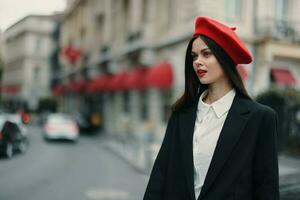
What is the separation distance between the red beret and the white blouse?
0.20 m

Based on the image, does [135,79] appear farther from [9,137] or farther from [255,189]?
[255,189]

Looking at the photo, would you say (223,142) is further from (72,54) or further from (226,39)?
(72,54)

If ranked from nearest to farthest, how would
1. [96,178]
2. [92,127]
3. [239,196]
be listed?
[239,196], [96,178], [92,127]

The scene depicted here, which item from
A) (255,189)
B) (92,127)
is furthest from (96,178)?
(92,127)

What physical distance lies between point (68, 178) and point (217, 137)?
30.1ft

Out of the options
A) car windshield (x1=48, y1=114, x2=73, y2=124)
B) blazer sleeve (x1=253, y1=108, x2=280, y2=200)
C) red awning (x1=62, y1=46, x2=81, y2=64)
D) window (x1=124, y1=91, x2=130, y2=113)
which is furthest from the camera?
red awning (x1=62, y1=46, x2=81, y2=64)

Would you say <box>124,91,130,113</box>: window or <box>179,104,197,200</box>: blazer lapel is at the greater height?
<box>179,104,197,200</box>: blazer lapel

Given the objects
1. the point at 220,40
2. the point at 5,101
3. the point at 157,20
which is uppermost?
the point at 157,20

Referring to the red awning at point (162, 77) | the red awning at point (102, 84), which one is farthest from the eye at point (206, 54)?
the red awning at point (102, 84)

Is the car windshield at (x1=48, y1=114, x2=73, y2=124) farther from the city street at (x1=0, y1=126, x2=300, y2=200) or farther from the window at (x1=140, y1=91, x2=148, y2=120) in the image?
the city street at (x1=0, y1=126, x2=300, y2=200)

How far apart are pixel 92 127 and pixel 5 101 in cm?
3719

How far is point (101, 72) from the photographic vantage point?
1334 inches

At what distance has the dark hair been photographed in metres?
2.21

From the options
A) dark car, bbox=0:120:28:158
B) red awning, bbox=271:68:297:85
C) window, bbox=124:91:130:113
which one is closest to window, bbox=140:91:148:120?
window, bbox=124:91:130:113
